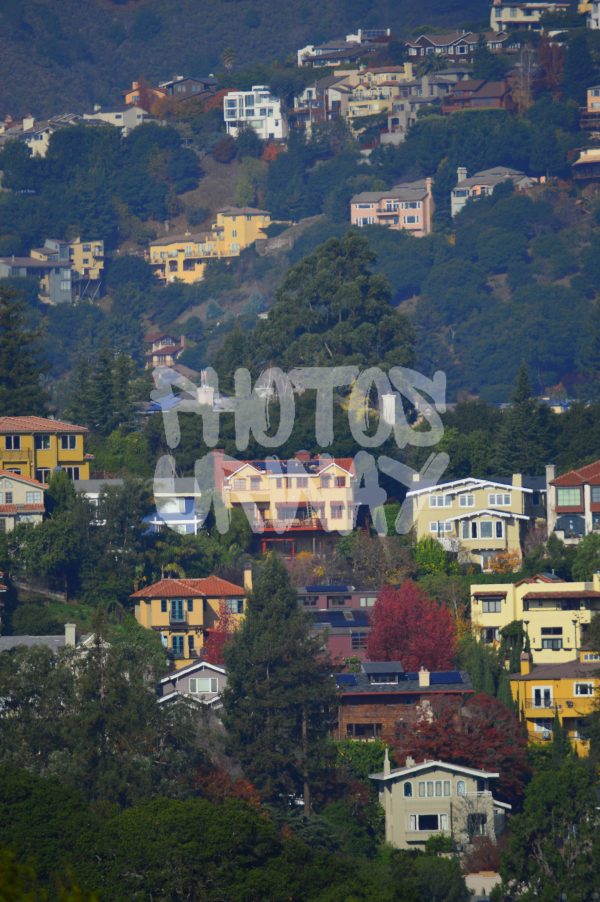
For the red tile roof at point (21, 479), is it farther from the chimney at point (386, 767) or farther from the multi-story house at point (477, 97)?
the multi-story house at point (477, 97)

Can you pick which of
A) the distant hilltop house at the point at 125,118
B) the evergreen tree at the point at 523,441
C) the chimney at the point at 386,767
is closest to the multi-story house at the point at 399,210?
the distant hilltop house at the point at 125,118

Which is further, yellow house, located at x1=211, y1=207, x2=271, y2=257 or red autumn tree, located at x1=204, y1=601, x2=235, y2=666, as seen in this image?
yellow house, located at x1=211, y1=207, x2=271, y2=257

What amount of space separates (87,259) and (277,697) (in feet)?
340

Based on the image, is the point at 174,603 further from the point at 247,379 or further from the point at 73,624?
the point at 247,379

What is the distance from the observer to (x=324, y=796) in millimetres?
48906

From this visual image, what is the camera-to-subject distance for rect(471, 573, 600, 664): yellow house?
56.6 meters

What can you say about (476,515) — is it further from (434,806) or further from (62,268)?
(62,268)

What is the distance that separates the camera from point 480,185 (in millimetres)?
143625

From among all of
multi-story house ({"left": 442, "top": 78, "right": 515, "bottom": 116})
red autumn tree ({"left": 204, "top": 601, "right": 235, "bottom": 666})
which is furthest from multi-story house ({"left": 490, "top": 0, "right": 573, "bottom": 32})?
red autumn tree ({"left": 204, "top": 601, "right": 235, "bottom": 666})

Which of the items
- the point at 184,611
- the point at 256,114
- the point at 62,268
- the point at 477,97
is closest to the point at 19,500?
the point at 184,611

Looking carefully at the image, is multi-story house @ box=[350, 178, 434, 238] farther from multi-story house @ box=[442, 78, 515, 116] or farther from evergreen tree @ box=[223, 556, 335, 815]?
evergreen tree @ box=[223, 556, 335, 815]

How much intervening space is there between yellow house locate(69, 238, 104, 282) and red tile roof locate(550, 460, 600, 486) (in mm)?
88144

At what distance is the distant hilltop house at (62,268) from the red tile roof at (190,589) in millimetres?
84961

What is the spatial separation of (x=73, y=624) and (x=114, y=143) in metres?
109
